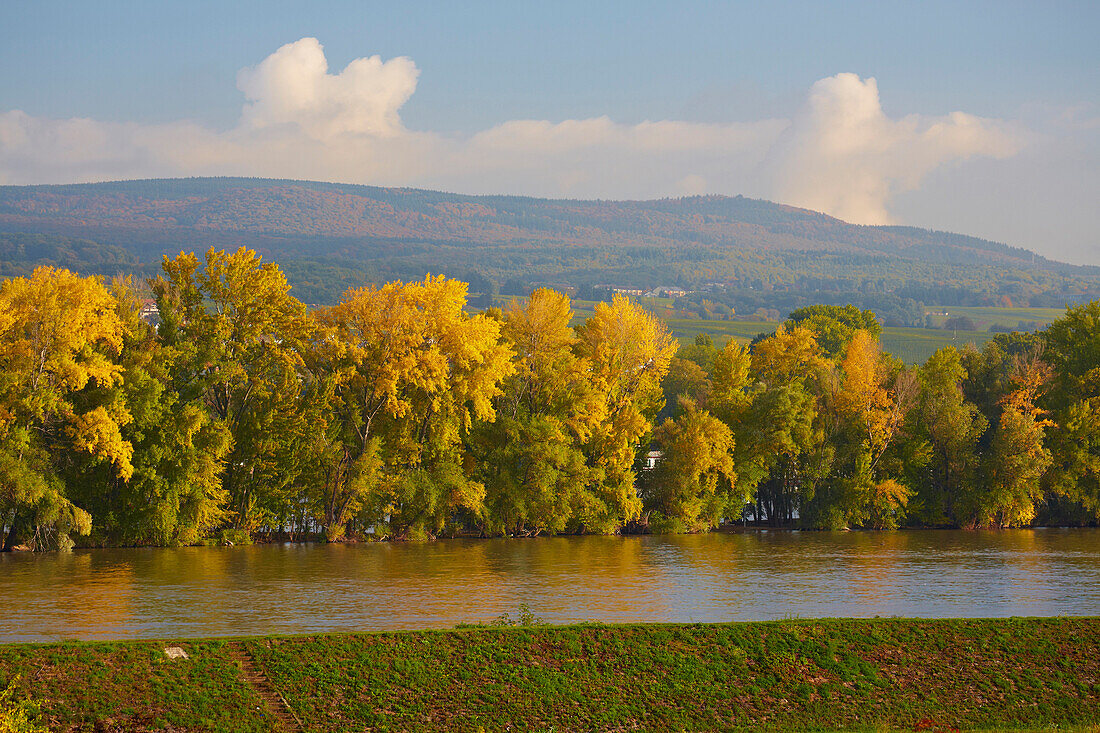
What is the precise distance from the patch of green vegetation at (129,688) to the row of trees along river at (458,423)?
36.2 metres

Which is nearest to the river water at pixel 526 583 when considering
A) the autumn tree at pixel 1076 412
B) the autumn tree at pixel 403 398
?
the autumn tree at pixel 403 398

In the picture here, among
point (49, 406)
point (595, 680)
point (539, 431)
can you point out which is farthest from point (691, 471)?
point (595, 680)

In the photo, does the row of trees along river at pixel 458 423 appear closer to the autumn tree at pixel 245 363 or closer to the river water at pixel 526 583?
the autumn tree at pixel 245 363

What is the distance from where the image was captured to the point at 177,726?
28078 mm

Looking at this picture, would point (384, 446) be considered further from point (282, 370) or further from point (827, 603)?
point (827, 603)

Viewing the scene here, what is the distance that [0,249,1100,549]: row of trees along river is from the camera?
6712 cm

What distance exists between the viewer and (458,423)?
77500 mm

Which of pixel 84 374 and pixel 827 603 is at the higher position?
pixel 84 374

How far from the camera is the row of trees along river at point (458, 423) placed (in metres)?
67.1

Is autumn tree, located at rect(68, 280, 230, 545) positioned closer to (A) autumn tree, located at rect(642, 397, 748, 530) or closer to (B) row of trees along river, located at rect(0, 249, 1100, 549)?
(B) row of trees along river, located at rect(0, 249, 1100, 549)

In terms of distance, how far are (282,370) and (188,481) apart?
362 inches

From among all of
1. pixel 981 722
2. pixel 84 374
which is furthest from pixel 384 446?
pixel 981 722

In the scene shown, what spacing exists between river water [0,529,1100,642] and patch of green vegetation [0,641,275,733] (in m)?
5.91

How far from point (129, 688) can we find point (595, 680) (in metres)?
12.1
